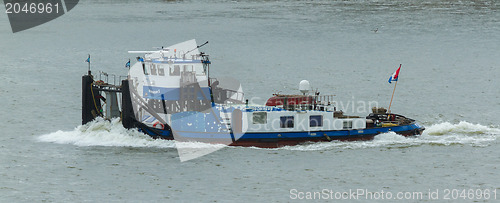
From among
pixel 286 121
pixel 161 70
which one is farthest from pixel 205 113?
pixel 286 121

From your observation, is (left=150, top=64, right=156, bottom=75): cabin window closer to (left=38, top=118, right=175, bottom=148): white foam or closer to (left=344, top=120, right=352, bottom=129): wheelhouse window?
(left=38, top=118, right=175, bottom=148): white foam

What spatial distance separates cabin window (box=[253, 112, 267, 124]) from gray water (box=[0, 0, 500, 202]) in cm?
217

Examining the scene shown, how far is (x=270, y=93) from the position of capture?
270 feet

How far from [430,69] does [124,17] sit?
276 feet

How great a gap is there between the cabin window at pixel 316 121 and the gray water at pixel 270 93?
180 cm

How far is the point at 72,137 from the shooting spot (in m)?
59.8

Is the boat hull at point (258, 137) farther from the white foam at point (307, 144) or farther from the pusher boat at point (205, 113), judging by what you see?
the white foam at point (307, 144)

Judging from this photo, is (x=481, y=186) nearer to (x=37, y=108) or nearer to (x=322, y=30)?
(x=37, y=108)

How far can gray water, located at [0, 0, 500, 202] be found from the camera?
49.4 meters

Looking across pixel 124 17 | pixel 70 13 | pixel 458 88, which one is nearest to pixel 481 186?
pixel 458 88

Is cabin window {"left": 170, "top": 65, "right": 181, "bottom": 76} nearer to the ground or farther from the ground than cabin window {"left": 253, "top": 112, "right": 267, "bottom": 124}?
farther from the ground

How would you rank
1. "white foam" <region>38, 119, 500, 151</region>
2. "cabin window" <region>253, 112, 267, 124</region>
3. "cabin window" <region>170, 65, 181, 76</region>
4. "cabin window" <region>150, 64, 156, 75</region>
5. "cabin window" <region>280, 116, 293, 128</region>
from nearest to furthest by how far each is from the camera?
1. "cabin window" <region>253, 112, 267, 124</region>
2. "cabin window" <region>280, 116, 293, 128</region>
3. "white foam" <region>38, 119, 500, 151</region>
4. "cabin window" <region>170, 65, 181, 76</region>
5. "cabin window" <region>150, 64, 156, 75</region>

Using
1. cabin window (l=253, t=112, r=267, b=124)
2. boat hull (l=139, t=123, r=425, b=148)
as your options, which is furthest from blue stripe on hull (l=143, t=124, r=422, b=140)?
cabin window (l=253, t=112, r=267, b=124)

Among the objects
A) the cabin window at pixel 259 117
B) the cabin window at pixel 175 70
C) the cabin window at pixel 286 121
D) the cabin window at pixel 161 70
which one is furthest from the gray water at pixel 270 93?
the cabin window at pixel 175 70
